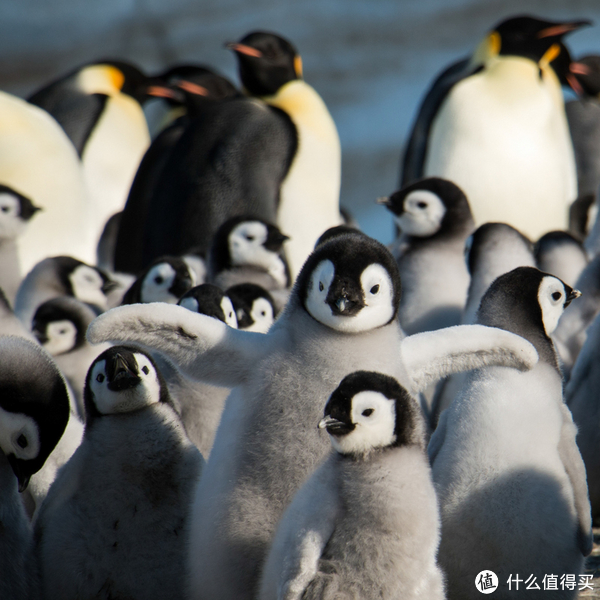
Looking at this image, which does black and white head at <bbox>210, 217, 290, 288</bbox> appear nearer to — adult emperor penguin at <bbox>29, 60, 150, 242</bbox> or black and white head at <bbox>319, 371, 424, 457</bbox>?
black and white head at <bbox>319, 371, 424, 457</bbox>

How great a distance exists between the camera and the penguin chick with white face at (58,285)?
4.28 metres

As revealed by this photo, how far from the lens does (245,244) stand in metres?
4.00

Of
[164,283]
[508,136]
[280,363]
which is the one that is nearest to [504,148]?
[508,136]

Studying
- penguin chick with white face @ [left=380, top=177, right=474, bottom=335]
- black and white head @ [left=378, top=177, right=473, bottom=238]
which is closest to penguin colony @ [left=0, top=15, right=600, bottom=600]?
penguin chick with white face @ [left=380, top=177, right=474, bottom=335]

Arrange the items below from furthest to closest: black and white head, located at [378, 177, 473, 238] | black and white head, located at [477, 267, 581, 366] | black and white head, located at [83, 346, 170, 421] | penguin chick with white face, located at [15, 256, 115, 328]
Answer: penguin chick with white face, located at [15, 256, 115, 328] < black and white head, located at [378, 177, 473, 238] < black and white head, located at [477, 267, 581, 366] < black and white head, located at [83, 346, 170, 421]

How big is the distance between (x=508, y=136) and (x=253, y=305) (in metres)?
3.73

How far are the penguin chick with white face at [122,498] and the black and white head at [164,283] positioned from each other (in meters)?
1.34

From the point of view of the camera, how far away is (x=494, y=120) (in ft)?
20.9

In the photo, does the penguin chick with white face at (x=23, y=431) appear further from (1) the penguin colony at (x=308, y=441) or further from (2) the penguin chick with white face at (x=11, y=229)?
(2) the penguin chick with white face at (x=11, y=229)

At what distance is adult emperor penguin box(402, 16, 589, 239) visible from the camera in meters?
6.36

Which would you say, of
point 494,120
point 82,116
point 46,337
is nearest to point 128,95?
point 82,116

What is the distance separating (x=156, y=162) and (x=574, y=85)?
3.95 meters

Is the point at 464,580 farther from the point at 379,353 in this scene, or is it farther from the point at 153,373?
the point at 153,373

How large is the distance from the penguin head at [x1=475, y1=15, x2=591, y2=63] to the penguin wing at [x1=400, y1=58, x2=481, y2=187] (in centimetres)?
24
